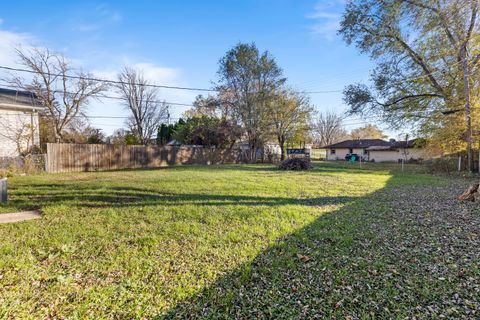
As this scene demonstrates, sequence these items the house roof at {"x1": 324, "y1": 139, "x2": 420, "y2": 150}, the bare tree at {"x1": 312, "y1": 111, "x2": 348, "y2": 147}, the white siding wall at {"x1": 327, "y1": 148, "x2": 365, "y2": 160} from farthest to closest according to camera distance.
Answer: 1. the bare tree at {"x1": 312, "y1": 111, "x2": 348, "y2": 147}
2. the white siding wall at {"x1": 327, "y1": 148, "x2": 365, "y2": 160}
3. the house roof at {"x1": 324, "y1": 139, "x2": 420, "y2": 150}

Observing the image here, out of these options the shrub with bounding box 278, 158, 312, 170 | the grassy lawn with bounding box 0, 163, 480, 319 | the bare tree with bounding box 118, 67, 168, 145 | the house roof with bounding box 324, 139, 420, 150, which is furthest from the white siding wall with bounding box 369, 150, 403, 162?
the grassy lawn with bounding box 0, 163, 480, 319

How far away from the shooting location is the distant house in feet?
43.6

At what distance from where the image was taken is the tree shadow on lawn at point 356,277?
201 cm

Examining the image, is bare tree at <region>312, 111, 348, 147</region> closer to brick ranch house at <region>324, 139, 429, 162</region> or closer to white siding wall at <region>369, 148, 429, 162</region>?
brick ranch house at <region>324, 139, 429, 162</region>

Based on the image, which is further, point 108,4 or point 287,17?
point 287,17

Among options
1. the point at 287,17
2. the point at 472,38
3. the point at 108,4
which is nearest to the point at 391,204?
the point at 287,17

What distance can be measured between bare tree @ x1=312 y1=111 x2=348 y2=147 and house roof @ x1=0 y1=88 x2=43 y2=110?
46.9 meters

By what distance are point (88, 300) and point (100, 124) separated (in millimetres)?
24940

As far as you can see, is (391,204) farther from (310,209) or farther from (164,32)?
(164,32)

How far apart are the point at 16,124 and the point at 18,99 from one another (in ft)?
6.04

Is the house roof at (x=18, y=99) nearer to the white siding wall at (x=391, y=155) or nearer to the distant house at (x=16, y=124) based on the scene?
the distant house at (x=16, y=124)

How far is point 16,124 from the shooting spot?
45.7 feet

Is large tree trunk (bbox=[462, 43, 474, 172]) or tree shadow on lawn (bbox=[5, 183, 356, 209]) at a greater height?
large tree trunk (bbox=[462, 43, 474, 172])

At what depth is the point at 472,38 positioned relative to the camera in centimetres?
1091
